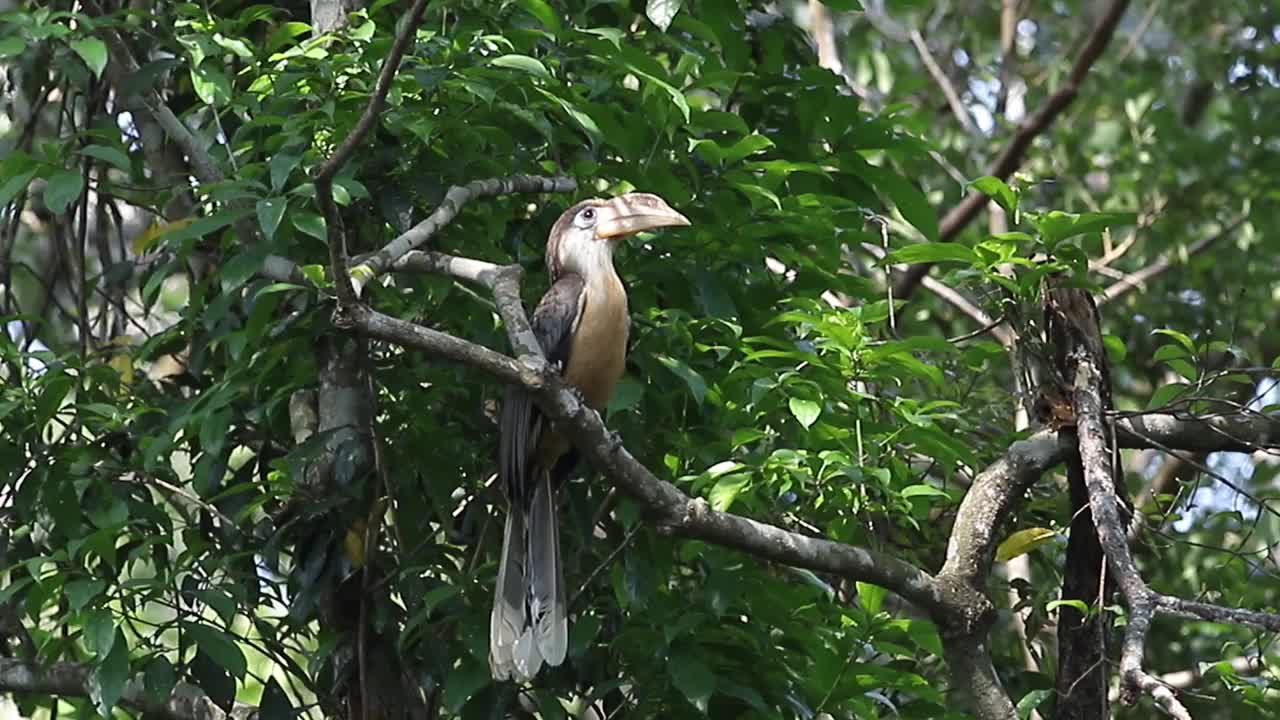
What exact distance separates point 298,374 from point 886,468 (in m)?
1.42

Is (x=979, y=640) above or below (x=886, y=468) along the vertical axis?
below

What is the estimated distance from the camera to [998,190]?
3.55 metres

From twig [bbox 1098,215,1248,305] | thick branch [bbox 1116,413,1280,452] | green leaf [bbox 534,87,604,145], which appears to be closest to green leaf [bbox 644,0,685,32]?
green leaf [bbox 534,87,604,145]

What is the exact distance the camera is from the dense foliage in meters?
3.72

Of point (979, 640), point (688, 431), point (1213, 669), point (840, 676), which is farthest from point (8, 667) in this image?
point (1213, 669)

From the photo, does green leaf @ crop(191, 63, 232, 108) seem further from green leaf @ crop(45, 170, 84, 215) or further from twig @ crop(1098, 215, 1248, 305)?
twig @ crop(1098, 215, 1248, 305)

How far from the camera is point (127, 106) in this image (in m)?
4.53

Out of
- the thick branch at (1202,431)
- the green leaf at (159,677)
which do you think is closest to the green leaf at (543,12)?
the thick branch at (1202,431)

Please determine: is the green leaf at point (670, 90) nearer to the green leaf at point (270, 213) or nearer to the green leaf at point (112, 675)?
the green leaf at point (270, 213)

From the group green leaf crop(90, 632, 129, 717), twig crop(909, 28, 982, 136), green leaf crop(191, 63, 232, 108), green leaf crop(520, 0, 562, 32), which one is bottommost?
green leaf crop(90, 632, 129, 717)

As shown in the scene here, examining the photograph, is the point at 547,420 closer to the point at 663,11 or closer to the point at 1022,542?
the point at 663,11

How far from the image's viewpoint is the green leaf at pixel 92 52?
3.67 meters

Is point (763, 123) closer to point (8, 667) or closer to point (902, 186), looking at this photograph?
point (902, 186)

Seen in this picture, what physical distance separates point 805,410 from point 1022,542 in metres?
0.96
